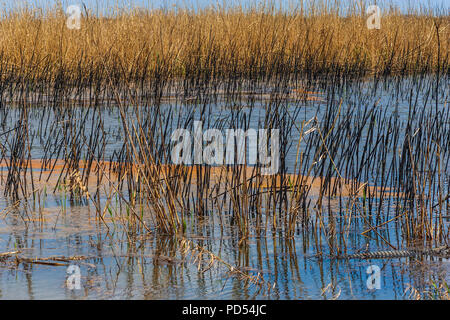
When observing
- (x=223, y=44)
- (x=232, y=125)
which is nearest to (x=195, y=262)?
(x=232, y=125)

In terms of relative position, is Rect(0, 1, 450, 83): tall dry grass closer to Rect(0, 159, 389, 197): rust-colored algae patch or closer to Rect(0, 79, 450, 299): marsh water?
Rect(0, 159, 389, 197): rust-colored algae patch

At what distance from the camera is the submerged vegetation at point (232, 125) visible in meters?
2.87

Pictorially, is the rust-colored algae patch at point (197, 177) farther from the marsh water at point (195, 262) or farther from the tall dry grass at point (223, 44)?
the tall dry grass at point (223, 44)

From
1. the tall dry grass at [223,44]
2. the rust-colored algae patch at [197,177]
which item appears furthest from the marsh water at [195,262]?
the tall dry grass at [223,44]

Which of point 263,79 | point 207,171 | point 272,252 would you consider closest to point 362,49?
point 263,79

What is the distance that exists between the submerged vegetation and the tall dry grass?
42mm

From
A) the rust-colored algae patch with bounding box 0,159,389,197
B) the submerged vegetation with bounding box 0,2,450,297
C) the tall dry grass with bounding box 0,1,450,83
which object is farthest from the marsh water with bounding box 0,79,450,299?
the tall dry grass with bounding box 0,1,450,83

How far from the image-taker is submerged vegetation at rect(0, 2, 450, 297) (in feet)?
9.43

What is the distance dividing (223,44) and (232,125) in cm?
592
